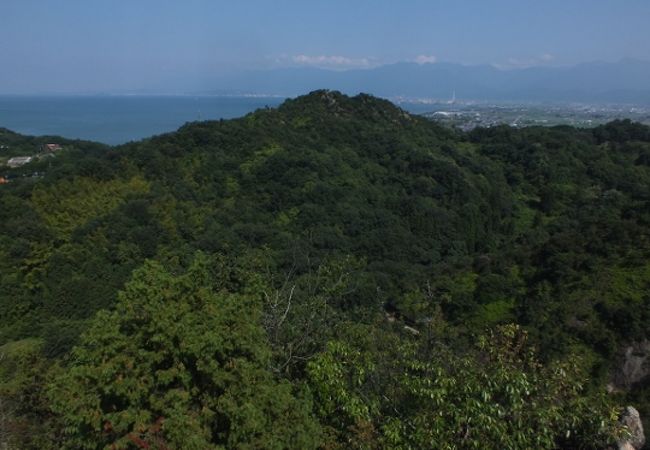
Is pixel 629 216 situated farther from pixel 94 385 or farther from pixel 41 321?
pixel 41 321

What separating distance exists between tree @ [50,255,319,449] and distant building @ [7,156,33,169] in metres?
47.2

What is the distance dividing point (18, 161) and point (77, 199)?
1021 inches

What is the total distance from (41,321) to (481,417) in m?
24.2

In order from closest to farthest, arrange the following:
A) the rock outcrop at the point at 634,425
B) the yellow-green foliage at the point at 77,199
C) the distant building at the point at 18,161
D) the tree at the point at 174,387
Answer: the tree at the point at 174,387 → the rock outcrop at the point at 634,425 → the yellow-green foliage at the point at 77,199 → the distant building at the point at 18,161

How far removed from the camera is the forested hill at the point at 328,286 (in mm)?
5555

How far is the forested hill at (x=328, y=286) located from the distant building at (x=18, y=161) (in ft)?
12.4

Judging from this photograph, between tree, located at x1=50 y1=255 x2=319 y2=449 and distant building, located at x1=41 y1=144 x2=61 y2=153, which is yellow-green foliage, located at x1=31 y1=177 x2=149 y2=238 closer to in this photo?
tree, located at x1=50 y1=255 x2=319 y2=449

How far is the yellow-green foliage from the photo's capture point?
28.0m

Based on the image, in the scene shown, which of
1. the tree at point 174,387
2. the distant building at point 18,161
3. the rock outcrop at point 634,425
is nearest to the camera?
the tree at point 174,387

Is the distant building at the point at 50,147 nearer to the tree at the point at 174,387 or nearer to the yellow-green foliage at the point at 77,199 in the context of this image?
the yellow-green foliage at the point at 77,199

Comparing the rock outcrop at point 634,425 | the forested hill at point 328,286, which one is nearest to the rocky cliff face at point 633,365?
the forested hill at point 328,286

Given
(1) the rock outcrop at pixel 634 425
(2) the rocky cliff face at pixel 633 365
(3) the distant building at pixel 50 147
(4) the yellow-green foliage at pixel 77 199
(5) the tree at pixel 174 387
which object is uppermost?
(5) the tree at pixel 174 387

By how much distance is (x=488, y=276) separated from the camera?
856 inches

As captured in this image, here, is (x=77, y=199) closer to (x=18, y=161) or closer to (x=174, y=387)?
(x=18, y=161)
